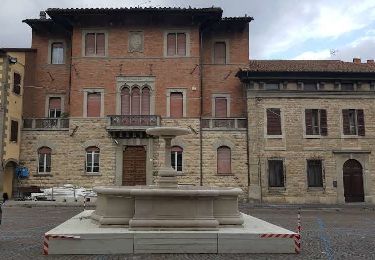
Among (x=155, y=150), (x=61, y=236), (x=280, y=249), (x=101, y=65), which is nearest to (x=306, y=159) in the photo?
(x=155, y=150)

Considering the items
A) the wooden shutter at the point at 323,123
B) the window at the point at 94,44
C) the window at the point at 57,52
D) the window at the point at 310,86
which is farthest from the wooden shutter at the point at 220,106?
the window at the point at 57,52

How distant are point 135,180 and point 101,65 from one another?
8294 mm

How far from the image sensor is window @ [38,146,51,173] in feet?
95.1

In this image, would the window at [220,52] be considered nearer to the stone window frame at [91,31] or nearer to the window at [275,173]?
the stone window frame at [91,31]

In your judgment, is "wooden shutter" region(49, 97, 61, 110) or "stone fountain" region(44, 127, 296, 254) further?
"wooden shutter" region(49, 97, 61, 110)

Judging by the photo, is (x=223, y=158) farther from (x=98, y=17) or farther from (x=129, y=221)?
(x=129, y=221)

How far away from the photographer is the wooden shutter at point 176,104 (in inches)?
1168

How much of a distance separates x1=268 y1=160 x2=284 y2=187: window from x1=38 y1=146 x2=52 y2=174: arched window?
14.9 m

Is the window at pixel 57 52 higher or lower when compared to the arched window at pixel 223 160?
higher

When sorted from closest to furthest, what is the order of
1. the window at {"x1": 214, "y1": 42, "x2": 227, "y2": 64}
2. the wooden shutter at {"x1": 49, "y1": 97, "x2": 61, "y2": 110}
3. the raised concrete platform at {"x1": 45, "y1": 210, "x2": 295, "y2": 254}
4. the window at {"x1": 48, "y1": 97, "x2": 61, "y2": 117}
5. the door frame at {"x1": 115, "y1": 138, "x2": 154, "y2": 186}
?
the raised concrete platform at {"x1": 45, "y1": 210, "x2": 295, "y2": 254} < the door frame at {"x1": 115, "y1": 138, "x2": 154, "y2": 186} < the window at {"x1": 48, "y1": 97, "x2": 61, "y2": 117} < the wooden shutter at {"x1": 49, "y1": 97, "x2": 61, "y2": 110} < the window at {"x1": 214, "y1": 42, "x2": 227, "y2": 64}

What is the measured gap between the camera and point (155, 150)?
1141 inches

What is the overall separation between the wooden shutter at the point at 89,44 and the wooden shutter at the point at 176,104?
252 inches

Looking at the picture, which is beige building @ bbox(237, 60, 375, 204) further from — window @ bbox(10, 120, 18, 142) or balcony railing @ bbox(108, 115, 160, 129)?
window @ bbox(10, 120, 18, 142)

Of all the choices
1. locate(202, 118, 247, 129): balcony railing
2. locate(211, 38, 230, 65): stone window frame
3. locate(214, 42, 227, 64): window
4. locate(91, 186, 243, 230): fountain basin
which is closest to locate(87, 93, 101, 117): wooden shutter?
locate(202, 118, 247, 129): balcony railing
